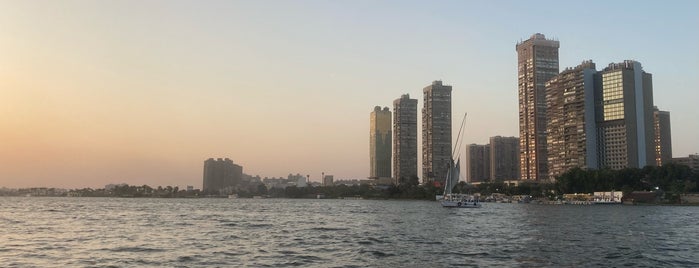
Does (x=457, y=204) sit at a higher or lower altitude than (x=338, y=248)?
lower

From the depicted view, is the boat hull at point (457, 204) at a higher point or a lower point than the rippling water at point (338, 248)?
lower

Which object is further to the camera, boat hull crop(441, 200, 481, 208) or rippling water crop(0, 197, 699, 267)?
boat hull crop(441, 200, 481, 208)

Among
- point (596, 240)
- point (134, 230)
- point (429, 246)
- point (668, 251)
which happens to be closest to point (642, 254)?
point (668, 251)

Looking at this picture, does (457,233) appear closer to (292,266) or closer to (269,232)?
(269,232)

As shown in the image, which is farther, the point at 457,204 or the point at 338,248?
the point at 457,204

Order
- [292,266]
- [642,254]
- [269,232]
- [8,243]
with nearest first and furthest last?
[292,266]
[642,254]
[8,243]
[269,232]

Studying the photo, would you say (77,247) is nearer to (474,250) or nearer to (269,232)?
(269,232)

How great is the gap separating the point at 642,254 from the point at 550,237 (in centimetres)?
1476

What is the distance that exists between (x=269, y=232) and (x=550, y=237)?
99.6 feet

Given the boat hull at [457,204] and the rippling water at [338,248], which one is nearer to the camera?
the rippling water at [338,248]

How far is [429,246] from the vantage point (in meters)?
52.7

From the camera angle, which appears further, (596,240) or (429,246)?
(596,240)

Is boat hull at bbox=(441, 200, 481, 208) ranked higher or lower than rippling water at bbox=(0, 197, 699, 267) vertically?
lower

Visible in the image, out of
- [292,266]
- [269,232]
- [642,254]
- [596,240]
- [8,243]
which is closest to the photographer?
[292,266]
